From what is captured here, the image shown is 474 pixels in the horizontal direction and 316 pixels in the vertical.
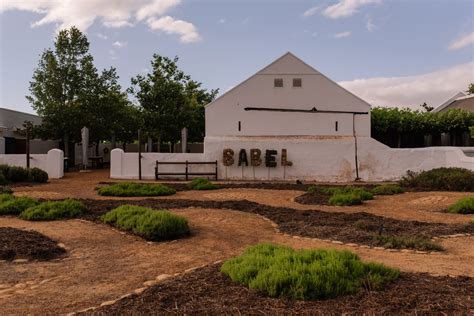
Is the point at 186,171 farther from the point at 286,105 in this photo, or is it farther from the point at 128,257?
the point at 128,257

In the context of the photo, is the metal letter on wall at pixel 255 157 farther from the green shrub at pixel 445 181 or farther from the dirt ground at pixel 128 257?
the dirt ground at pixel 128 257

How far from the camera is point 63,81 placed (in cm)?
2831

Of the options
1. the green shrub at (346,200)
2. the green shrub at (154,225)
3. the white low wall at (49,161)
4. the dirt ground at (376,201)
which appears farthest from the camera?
the white low wall at (49,161)

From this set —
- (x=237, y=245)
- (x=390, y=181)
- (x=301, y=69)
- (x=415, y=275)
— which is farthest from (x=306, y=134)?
(x=415, y=275)

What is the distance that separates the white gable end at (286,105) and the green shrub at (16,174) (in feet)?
32.0

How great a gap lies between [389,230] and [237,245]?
9.87 ft

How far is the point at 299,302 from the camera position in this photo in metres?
3.82

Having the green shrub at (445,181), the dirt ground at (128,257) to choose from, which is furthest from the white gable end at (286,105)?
the dirt ground at (128,257)

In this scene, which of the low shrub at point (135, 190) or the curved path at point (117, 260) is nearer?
the curved path at point (117, 260)

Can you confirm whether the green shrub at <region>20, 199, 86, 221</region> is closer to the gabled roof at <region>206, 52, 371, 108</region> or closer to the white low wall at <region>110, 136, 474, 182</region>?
the white low wall at <region>110, 136, 474, 182</region>

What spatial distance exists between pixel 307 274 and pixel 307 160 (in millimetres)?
18707

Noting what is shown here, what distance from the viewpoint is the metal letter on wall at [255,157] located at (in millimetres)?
21991

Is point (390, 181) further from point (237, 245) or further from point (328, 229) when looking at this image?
point (237, 245)

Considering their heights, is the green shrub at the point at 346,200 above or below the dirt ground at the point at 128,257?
above
